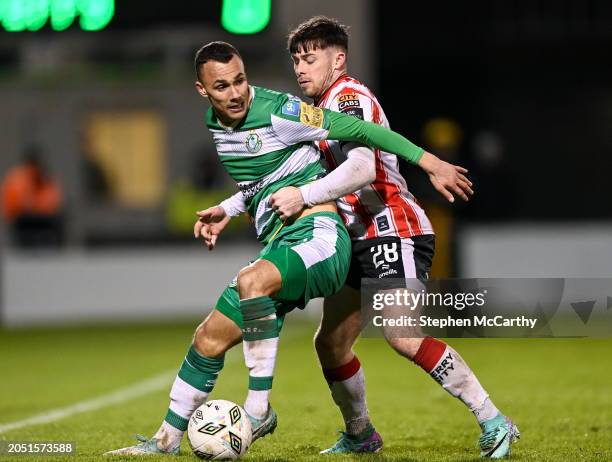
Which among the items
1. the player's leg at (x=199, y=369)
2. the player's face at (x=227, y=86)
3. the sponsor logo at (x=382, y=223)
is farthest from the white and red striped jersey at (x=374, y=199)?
the player's leg at (x=199, y=369)

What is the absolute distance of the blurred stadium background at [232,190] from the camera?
8266mm

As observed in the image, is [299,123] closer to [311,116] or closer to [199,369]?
[311,116]

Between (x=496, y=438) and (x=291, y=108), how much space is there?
Answer: 168 centimetres

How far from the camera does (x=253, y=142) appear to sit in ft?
18.0

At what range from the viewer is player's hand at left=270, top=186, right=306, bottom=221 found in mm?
5340

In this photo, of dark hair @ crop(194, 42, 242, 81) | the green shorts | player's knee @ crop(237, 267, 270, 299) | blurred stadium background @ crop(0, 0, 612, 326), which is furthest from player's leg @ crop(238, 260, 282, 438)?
blurred stadium background @ crop(0, 0, 612, 326)

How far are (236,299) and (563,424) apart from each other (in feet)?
7.96

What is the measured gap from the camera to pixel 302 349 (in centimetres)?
1201

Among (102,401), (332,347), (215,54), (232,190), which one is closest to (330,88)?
(215,54)

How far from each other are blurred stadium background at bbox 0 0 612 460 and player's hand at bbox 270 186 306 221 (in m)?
1.14

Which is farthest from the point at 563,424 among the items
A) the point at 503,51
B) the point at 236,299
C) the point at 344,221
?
the point at 503,51

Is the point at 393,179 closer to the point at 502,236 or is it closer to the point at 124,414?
the point at 124,414

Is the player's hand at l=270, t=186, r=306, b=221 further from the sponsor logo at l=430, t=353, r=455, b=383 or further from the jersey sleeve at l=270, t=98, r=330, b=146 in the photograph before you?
the sponsor logo at l=430, t=353, r=455, b=383

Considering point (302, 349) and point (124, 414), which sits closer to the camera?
point (124, 414)
